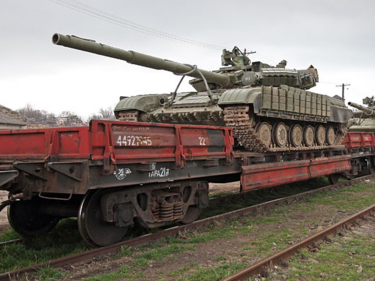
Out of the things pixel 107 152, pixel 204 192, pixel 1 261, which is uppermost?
pixel 107 152

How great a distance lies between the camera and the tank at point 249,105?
8984 mm

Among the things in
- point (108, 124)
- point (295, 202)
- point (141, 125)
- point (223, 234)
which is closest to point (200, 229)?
point (223, 234)

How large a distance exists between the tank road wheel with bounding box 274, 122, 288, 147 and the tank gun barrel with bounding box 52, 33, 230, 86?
7.57ft

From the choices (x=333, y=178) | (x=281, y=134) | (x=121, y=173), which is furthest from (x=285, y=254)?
(x=333, y=178)

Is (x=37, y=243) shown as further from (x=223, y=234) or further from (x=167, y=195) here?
(x=223, y=234)

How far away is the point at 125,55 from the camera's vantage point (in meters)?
7.68

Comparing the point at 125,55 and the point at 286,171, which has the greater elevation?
the point at 125,55

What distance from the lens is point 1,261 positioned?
5.49 meters

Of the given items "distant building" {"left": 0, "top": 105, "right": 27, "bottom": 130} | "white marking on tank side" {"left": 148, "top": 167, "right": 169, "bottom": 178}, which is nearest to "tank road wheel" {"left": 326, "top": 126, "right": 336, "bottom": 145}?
"white marking on tank side" {"left": 148, "top": 167, "right": 169, "bottom": 178}

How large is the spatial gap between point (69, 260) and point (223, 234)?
289 cm

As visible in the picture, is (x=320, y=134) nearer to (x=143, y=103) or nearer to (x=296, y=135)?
(x=296, y=135)

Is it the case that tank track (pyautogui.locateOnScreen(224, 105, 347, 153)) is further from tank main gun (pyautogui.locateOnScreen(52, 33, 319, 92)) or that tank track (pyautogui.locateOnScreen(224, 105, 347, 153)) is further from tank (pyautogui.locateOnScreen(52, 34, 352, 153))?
tank main gun (pyautogui.locateOnScreen(52, 33, 319, 92))

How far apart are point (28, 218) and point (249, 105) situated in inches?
208

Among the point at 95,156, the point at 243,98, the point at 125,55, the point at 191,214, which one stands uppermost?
the point at 125,55
